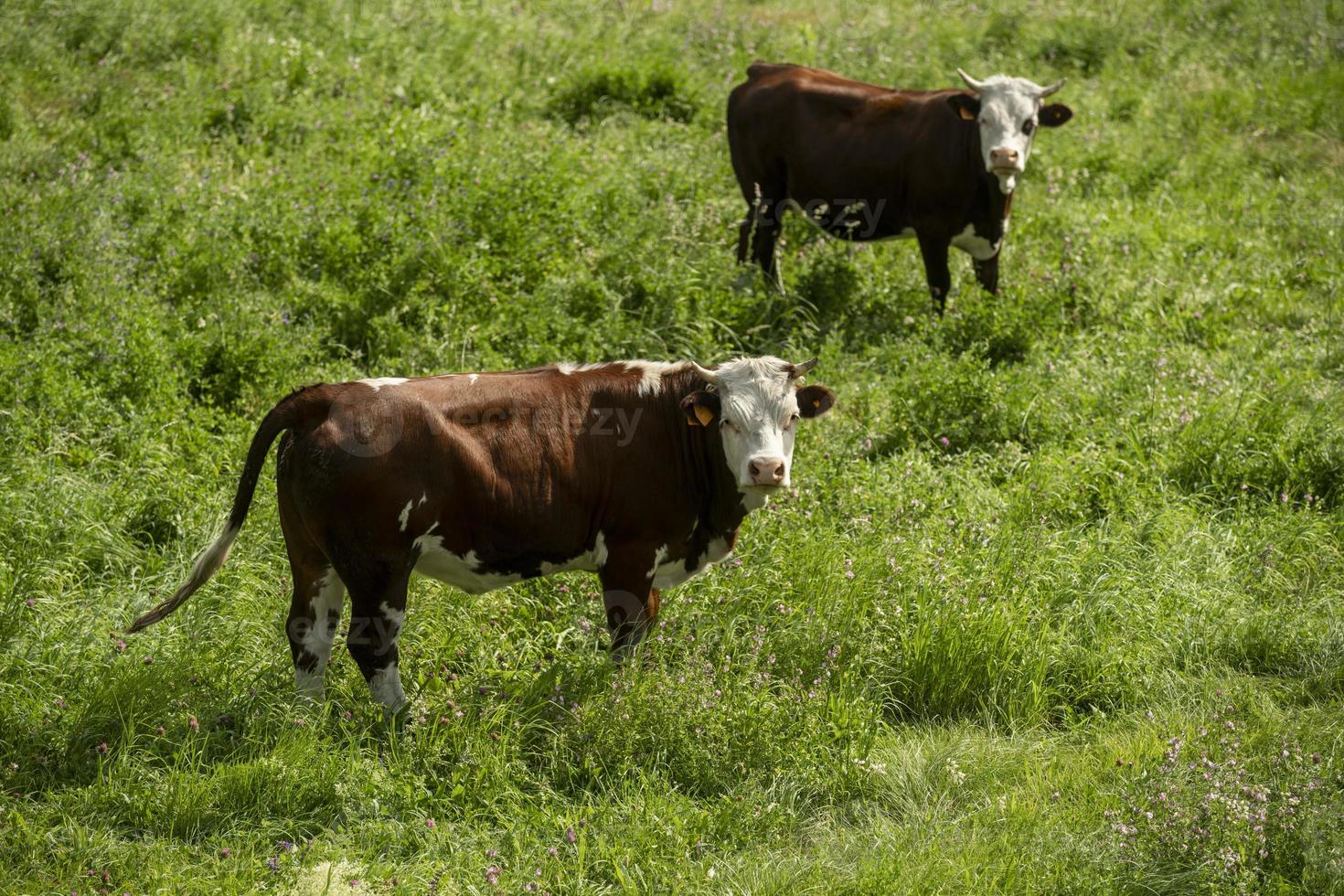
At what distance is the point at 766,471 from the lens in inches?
238

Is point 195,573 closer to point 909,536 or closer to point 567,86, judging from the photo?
point 909,536

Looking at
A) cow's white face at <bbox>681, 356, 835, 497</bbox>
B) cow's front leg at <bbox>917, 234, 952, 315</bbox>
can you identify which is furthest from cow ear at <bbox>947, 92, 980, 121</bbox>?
cow's white face at <bbox>681, 356, 835, 497</bbox>

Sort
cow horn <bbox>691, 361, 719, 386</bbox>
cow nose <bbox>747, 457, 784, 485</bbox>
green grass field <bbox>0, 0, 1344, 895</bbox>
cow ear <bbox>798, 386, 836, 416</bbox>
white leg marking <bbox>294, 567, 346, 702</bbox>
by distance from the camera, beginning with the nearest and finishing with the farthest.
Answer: green grass field <bbox>0, 0, 1344, 895</bbox> < cow nose <bbox>747, 457, 784, 485</bbox> < white leg marking <bbox>294, 567, 346, 702</bbox> < cow horn <bbox>691, 361, 719, 386</bbox> < cow ear <bbox>798, 386, 836, 416</bbox>

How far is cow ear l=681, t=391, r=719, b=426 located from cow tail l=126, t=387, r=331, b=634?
1.61 m

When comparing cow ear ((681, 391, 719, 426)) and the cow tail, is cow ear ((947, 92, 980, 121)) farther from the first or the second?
the cow tail

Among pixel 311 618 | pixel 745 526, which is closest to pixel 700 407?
pixel 745 526

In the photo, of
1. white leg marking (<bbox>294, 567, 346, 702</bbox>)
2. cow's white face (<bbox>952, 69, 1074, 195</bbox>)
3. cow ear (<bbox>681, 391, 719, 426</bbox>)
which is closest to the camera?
white leg marking (<bbox>294, 567, 346, 702</bbox>)

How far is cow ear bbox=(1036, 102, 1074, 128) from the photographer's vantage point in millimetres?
10289

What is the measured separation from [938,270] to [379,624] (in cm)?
580

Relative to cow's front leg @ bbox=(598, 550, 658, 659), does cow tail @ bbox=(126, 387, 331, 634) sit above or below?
above

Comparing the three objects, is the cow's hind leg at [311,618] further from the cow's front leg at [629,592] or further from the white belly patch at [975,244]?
the white belly patch at [975,244]

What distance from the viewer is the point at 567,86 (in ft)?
42.7

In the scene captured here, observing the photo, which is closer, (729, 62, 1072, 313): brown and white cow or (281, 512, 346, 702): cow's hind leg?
(281, 512, 346, 702): cow's hind leg

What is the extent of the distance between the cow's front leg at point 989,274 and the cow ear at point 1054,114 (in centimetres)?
111
